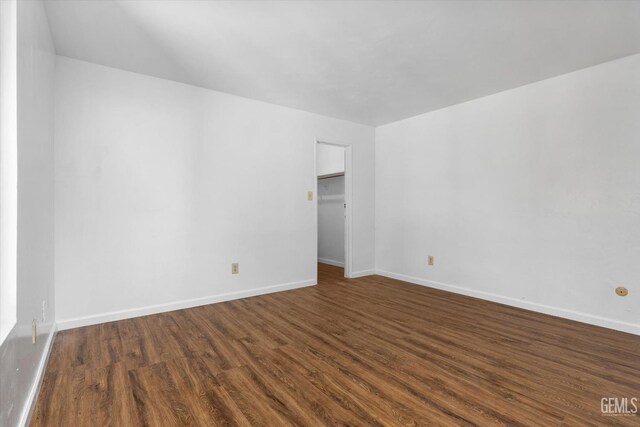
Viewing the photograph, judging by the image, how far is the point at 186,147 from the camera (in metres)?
3.23

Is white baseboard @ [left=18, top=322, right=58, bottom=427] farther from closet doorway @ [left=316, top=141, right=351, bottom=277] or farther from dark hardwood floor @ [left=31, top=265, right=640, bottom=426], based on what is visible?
closet doorway @ [left=316, top=141, right=351, bottom=277]

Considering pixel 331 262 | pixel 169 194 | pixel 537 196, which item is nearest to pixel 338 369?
pixel 169 194

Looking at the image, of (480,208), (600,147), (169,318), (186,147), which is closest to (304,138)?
(186,147)

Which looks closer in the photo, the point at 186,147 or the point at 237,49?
the point at 237,49

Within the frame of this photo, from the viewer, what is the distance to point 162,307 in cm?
305

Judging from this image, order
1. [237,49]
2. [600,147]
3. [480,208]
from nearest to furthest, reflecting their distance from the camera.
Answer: [237,49] < [600,147] < [480,208]

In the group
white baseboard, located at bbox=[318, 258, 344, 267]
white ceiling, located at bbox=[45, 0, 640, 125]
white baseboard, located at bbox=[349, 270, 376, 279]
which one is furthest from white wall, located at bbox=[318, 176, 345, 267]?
white ceiling, located at bbox=[45, 0, 640, 125]

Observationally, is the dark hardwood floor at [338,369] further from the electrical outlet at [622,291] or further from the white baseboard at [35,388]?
the electrical outlet at [622,291]

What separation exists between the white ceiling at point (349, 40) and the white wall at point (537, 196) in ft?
1.10

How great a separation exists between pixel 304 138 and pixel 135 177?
2.08 meters

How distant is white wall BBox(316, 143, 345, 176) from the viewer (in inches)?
219

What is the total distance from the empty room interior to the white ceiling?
0.06 ft

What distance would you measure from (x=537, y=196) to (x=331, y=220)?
11.5 ft

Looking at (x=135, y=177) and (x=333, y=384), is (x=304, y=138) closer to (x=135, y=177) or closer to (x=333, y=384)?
(x=135, y=177)
